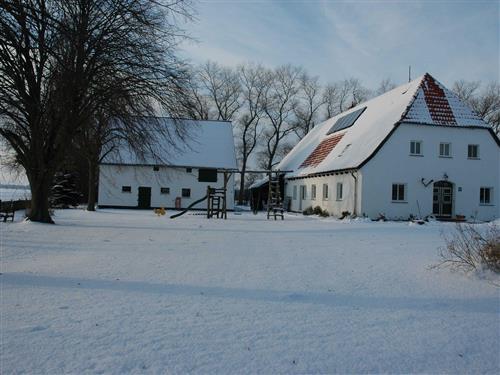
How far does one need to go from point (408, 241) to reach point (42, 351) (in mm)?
11538

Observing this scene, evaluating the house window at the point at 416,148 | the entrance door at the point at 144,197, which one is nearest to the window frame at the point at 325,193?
the house window at the point at 416,148

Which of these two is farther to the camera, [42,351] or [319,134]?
[319,134]

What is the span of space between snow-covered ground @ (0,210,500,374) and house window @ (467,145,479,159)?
1920 cm

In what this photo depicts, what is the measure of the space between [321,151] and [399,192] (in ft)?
30.5

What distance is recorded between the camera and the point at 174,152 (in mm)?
38719

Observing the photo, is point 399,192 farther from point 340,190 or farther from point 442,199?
point 340,190

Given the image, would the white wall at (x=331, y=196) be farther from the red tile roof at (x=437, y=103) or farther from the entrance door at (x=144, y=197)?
the entrance door at (x=144, y=197)

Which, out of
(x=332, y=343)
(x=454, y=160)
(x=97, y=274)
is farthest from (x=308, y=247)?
(x=454, y=160)

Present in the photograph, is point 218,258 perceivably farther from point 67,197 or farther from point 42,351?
point 67,197

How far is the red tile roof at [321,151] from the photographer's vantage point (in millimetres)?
32919

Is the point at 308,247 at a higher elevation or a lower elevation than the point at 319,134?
lower

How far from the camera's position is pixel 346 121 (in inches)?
1366

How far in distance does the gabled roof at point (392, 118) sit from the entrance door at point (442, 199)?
347 cm

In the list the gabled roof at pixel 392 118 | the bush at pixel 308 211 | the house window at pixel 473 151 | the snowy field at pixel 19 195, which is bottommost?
the bush at pixel 308 211
